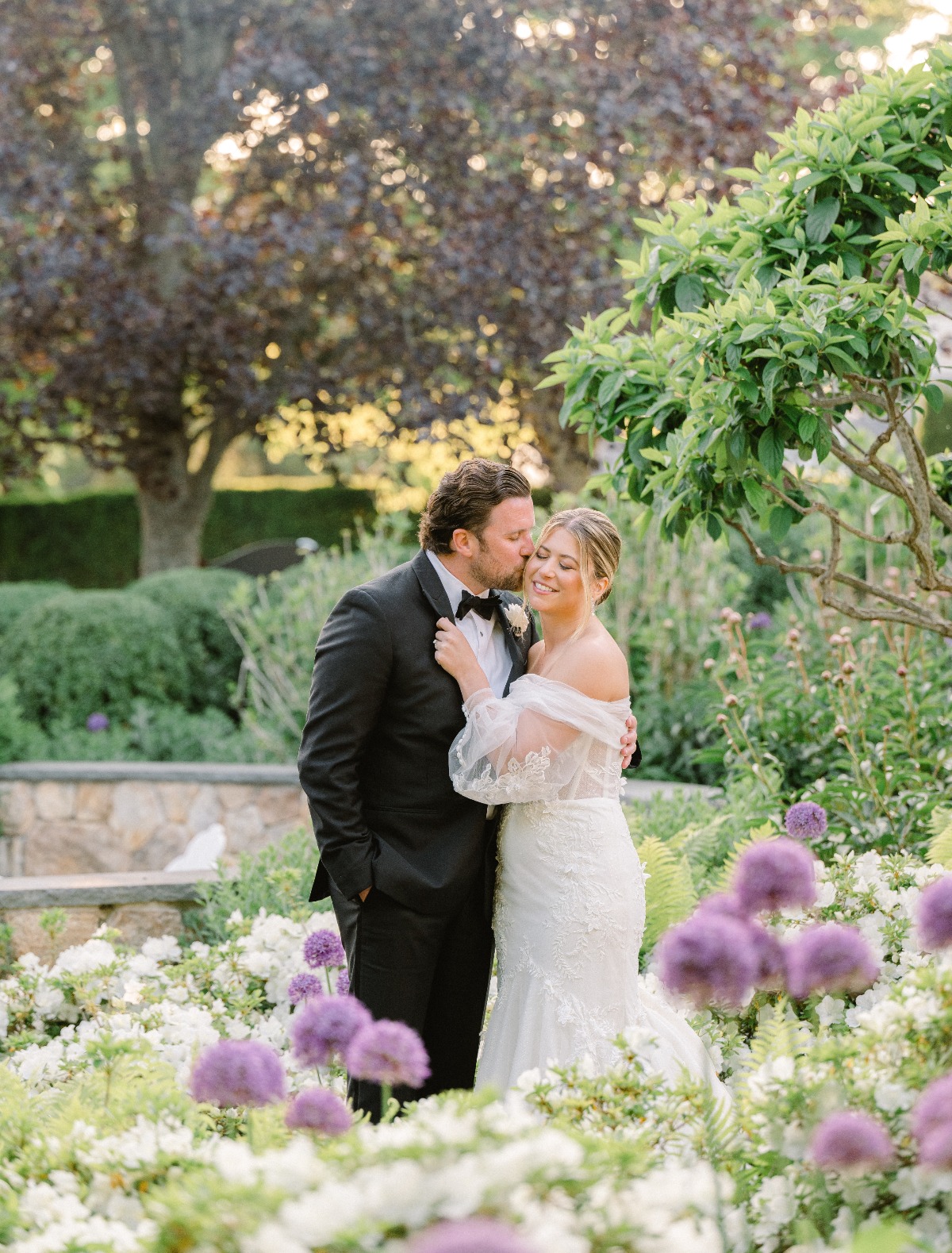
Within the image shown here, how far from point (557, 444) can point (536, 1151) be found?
9.99 meters

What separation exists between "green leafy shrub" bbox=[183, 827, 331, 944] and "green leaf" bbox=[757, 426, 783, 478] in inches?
82.8

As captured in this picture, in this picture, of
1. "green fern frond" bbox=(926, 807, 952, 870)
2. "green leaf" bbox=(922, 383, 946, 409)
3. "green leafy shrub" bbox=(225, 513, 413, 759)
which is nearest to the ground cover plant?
"green fern frond" bbox=(926, 807, 952, 870)

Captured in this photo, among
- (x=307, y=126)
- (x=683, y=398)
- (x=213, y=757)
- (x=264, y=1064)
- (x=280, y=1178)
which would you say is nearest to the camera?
(x=280, y=1178)

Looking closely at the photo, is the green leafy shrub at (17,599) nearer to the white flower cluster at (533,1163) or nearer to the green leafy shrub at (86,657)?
the green leafy shrub at (86,657)

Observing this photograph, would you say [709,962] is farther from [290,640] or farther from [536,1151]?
[290,640]

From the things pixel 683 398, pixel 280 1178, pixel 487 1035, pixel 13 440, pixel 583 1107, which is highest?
pixel 13 440

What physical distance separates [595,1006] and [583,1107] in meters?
0.88

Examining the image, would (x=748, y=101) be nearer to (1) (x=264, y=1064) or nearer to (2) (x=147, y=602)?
(2) (x=147, y=602)

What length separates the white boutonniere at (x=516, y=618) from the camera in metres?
3.40

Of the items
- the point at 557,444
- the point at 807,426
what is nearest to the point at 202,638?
the point at 557,444

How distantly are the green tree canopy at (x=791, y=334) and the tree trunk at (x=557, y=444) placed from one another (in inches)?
251

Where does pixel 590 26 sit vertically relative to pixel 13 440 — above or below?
above

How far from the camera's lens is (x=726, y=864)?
3934 mm

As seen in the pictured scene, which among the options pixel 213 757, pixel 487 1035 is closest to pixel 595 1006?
pixel 487 1035
